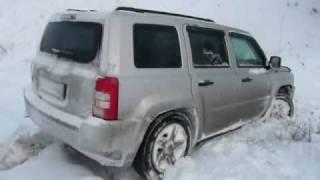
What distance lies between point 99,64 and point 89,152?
890 millimetres

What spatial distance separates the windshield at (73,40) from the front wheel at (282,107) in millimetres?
3837

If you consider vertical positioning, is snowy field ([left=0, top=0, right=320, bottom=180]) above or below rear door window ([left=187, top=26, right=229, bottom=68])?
below

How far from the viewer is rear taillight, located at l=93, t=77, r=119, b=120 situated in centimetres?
410

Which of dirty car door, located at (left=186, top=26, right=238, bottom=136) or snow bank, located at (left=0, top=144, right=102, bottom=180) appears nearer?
snow bank, located at (left=0, top=144, right=102, bottom=180)

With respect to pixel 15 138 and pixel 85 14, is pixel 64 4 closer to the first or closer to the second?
pixel 15 138

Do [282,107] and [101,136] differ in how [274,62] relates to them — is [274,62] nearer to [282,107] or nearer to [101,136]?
[282,107]

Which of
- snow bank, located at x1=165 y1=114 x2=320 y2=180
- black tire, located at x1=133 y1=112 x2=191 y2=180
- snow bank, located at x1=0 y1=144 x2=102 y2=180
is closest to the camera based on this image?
black tire, located at x1=133 y1=112 x2=191 y2=180

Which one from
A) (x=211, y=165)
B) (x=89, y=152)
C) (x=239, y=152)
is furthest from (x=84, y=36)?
(x=239, y=152)

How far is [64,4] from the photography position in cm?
1501

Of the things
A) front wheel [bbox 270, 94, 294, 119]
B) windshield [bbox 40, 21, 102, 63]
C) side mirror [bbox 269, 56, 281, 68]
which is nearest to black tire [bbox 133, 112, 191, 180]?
windshield [bbox 40, 21, 102, 63]

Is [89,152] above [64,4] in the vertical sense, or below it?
below

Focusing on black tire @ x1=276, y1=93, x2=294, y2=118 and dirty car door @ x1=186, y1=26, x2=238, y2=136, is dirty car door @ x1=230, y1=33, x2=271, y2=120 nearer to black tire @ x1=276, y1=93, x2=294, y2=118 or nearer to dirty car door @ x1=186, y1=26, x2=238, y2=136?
dirty car door @ x1=186, y1=26, x2=238, y2=136

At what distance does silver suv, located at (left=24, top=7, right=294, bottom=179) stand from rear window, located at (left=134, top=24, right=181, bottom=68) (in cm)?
1

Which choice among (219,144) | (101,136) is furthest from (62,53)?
(219,144)
